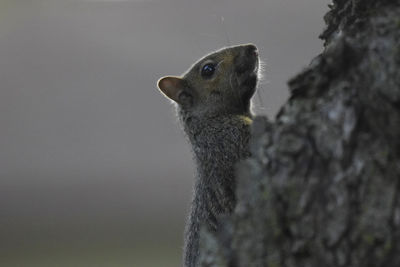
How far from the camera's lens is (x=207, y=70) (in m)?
4.82

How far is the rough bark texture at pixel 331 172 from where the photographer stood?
5.87ft

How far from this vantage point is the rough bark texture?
1.79 metres

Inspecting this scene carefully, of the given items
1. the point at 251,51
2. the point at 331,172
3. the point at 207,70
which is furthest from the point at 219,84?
the point at 331,172

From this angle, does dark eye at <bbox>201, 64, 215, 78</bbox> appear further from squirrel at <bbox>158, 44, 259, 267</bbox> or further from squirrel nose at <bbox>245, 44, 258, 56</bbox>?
squirrel nose at <bbox>245, 44, 258, 56</bbox>

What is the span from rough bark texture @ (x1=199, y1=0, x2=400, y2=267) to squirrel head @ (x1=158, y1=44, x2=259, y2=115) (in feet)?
8.61

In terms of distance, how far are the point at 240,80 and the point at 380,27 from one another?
269 centimetres

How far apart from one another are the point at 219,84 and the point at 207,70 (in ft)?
0.49

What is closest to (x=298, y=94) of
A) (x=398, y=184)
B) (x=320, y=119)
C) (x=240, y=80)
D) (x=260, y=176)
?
(x=320, y=119)

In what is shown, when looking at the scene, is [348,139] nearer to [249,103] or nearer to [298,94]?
[298,94]

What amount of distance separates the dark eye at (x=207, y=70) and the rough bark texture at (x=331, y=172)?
2769 millimetres

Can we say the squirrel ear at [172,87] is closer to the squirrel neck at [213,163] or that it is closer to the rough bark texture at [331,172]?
the squirrel neck at [213,163]

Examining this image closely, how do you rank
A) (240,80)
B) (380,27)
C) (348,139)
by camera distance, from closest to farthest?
(348,139)
(380,27)
(240,80)

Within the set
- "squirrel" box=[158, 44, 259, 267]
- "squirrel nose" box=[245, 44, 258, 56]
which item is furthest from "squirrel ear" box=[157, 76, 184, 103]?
"squirrel nose" box=[245, 44, 258, 56]

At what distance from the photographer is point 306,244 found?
1.82 metres
